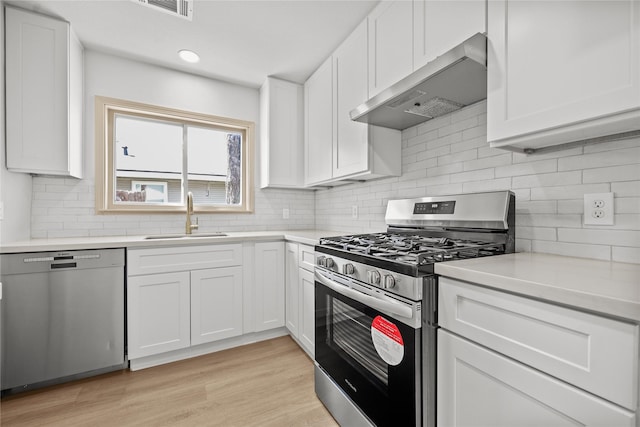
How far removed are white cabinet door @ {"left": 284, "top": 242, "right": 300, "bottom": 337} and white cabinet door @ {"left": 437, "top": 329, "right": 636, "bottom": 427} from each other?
1.40m

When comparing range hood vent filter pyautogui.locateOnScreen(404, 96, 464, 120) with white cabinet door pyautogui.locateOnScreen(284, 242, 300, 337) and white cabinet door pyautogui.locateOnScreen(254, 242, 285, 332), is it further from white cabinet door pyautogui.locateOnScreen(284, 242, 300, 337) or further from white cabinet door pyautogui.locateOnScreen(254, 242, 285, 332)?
white cabinet door pyautogui.locateOnScreen(254, 242, 285, 332)

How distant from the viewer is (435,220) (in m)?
1.67

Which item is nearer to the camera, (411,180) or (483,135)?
(483,135)

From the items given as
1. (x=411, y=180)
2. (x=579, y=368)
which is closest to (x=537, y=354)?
(x=579, y=368)

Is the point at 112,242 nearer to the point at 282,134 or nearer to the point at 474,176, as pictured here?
the point at 282,134

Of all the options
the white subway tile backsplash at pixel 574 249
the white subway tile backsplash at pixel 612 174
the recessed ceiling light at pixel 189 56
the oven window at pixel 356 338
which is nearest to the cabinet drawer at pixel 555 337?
the oven window at pixel 356 338

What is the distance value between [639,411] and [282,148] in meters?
2.72

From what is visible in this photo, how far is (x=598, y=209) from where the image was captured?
113 cm

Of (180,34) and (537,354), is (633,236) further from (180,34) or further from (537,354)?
(180,34)

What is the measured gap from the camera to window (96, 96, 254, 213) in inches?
97.8

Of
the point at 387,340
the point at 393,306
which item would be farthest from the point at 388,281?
the point at 387,340

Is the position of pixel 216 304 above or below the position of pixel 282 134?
below

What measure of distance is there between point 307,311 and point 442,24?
6.29ft

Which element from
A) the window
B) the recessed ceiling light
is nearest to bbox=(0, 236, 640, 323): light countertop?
the window
